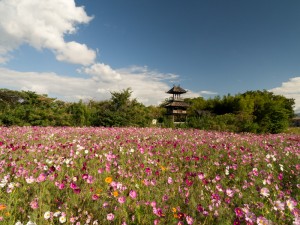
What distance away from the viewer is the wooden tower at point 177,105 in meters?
40.8

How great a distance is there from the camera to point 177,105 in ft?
133

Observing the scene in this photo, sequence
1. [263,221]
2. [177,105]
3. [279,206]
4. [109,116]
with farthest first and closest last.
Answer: [177,105]
[109,116]
[279,206]
[263,221]

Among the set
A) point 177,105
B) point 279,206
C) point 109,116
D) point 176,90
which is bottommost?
point 279,206

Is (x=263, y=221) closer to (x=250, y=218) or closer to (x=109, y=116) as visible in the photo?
(x=250, y=218)

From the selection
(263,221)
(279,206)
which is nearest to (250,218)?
(263,221)

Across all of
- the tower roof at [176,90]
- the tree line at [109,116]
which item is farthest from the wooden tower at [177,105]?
the tree line at [109,116]

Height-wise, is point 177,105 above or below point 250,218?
above

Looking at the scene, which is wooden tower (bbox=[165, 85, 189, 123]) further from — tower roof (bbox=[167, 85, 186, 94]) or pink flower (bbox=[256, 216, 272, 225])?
pink flower (bbox=[256, 216, 272, 225])

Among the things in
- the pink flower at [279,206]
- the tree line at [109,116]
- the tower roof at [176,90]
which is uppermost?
the tower roof at [176,90]

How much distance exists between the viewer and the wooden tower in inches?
1606

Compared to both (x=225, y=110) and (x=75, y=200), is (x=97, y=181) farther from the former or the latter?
(x=225, y=110)

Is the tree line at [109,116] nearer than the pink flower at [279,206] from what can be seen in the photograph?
No

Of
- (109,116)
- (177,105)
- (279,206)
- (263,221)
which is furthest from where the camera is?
(177,105)

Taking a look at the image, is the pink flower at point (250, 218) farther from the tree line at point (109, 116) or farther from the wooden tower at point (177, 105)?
the wooden tower at point (177, 105)
